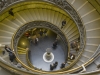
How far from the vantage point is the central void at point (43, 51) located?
15.8m

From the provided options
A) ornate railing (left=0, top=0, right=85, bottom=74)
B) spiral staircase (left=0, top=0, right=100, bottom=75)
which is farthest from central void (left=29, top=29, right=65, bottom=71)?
ornate railing (left=0, top=0, right=85, bottom=74)

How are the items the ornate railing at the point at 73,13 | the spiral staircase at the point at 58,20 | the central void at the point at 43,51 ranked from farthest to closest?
the central void at the point at 43,51
the ornate railing at the point at 73,13
the spiral staircase at the point at 58,20

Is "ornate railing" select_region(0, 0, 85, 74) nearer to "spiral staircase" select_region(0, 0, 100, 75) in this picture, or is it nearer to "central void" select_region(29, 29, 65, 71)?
"spiral staircase" select_region(0, 0, 100, 75)

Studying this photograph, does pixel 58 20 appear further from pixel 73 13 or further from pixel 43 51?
pixel 43 51

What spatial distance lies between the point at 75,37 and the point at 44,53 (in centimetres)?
326

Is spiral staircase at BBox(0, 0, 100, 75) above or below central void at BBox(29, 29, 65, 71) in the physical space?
above

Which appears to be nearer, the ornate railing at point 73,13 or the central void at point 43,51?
the ornate railing at point 73,13

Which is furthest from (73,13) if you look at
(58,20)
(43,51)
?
(43,51)

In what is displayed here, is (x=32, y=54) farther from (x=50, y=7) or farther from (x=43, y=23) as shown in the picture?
(x=50, y=7)

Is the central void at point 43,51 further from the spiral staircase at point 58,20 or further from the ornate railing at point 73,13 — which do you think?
the ornate railing at point 73,13

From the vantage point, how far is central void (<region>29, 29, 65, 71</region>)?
15.8 metres

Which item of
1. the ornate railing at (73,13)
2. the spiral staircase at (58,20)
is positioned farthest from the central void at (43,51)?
the ornate railing at (73,13)

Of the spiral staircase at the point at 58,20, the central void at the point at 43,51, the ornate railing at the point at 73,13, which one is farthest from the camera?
the central void at the point at 43,51

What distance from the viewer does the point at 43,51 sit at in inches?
646
